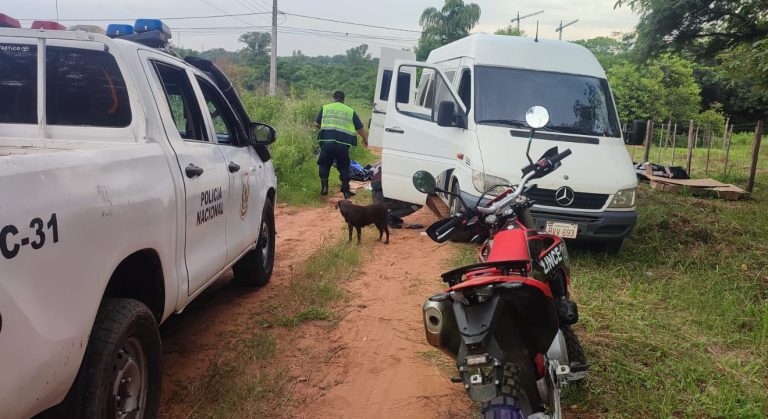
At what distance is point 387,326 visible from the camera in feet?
14.3

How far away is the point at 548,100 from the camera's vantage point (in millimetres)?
6578

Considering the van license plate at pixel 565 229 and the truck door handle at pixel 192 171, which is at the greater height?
the truck door handle at pixel 192 171

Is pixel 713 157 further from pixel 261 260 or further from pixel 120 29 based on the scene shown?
pixel 120 29

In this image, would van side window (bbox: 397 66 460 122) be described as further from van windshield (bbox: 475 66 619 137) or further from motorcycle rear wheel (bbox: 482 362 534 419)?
motorcycle rear wheel (bbox: 482 362 534 419)

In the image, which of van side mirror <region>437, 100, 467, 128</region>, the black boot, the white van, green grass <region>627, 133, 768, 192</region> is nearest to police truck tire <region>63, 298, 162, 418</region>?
the white van

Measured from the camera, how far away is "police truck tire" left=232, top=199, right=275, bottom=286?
16.1 ft

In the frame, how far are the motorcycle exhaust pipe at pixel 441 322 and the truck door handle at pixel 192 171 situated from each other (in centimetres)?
161

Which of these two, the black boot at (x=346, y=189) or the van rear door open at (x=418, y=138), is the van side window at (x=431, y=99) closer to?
the van rear door open at (x=418, y=138)

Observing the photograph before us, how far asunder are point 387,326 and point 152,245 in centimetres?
223

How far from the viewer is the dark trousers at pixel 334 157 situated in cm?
980

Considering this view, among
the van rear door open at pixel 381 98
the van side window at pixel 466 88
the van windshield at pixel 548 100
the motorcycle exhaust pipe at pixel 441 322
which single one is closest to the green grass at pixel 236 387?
the motorcycle exhaust pipe at pixel 441 322

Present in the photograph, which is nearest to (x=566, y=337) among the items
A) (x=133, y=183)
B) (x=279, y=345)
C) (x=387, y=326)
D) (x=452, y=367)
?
(x=452, y=367)

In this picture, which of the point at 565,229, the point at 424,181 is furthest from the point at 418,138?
the point at 424,181

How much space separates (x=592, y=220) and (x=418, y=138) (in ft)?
7.80
